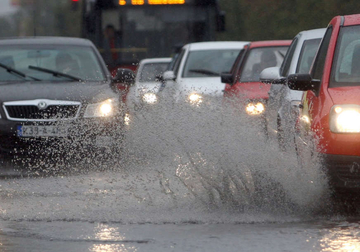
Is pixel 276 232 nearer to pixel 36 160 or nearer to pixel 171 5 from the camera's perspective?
pixel 36 160

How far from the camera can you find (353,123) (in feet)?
23.1

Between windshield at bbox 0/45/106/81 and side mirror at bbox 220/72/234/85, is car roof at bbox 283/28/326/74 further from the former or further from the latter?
windshield at bbox 0/45/106/81

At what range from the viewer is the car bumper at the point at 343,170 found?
6.92 meters

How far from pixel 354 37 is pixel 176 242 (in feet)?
9.74

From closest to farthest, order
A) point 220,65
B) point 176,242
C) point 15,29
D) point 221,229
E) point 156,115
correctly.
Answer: point 176,242
point 221,229
point 156,115
point 220,65
point 15,29

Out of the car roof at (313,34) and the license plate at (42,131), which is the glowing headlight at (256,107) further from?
the license plate at (42,131)

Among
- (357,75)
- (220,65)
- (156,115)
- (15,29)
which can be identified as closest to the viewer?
(357,75)

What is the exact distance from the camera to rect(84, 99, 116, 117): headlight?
36.2 ft

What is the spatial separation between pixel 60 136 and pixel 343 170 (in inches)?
180

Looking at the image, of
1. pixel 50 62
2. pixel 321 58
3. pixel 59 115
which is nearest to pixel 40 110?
pixel 59 115

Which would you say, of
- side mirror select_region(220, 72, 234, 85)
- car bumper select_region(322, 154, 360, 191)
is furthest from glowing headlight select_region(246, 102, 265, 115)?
car bumper select_region(322, 154, 360, 191)

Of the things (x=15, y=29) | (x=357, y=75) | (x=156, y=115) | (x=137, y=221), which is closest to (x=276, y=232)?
(x=137, y=221)

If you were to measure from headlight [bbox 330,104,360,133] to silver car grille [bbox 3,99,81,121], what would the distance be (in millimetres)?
4524

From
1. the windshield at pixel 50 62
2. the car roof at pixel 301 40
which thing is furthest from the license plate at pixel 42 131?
the car roof at pixel 301 40
